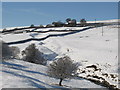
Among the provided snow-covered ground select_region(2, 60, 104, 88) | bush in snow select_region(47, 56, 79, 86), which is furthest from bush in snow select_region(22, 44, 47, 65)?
bush in snow select_region(47, 56, 79, 86)

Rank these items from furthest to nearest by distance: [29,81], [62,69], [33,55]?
[33,55], [62,69], [29,81]

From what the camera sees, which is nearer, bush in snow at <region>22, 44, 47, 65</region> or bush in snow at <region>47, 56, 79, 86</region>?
bush in snow at <region>47, 56, 79, 86</region>

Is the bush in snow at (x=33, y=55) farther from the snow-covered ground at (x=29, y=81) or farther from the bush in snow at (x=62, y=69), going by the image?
the bush in snow at (x=62, y=69)

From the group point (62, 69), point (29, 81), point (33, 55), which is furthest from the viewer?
point (33, 55)

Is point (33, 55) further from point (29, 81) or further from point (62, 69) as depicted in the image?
point (29, 81)

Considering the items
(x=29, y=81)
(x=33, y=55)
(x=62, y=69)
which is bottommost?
(x=29, y=81)

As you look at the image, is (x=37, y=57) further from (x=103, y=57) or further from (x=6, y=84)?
(x=6, y=84)

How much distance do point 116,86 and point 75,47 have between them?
100 ft

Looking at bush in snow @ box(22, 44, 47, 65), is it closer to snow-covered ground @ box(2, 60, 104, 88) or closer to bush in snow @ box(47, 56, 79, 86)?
snow-covered ground @ box(2, 60, 104, 88)

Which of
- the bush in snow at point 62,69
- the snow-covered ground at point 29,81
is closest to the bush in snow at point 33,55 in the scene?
the snow-covered ground at point 29,81

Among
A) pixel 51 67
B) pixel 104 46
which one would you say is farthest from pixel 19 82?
pixel 104 46

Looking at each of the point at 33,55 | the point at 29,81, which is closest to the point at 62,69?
the point at 29,81

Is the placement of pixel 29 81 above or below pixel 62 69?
below

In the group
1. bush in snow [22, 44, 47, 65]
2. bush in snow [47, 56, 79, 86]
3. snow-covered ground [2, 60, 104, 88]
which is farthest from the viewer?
bush in snow [22, 44, 47, 65]
